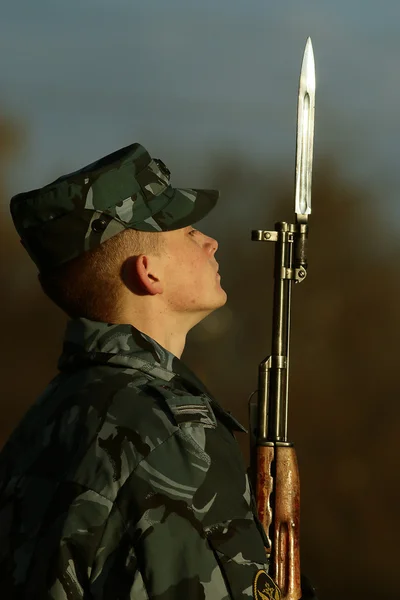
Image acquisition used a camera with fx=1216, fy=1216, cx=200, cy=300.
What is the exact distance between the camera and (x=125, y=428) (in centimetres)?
320

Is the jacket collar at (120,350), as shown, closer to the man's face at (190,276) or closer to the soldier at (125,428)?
the soldier at (125,428)

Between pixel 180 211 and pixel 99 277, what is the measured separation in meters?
0.34

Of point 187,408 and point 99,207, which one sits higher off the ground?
point 99,207

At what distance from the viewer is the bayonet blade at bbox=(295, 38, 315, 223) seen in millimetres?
4660

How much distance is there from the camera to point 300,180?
471 centimetres

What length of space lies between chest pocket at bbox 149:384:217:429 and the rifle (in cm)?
121

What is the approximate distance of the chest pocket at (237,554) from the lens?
3105 mm

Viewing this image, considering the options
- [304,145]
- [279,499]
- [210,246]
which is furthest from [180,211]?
[279,499]

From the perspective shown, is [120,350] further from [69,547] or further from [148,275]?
[69,547]

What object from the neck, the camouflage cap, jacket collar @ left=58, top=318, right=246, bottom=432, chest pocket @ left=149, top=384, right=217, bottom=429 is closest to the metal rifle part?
the camouflage cap

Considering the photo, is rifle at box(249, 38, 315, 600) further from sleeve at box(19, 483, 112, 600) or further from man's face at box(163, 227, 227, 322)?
sleeve at box(19, 483, 112, 600)

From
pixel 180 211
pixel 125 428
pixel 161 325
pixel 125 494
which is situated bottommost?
pixel 125 494

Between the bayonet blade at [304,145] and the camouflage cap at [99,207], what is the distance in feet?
3.19

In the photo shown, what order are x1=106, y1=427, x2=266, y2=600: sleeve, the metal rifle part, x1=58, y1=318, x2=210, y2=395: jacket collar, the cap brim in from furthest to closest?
the metal rifle part < the cap brim < x1=58, y1=318, x2=210, y2=395: jacket collar < x1=106, y1=427, x2=266, y2=600: sleeve
